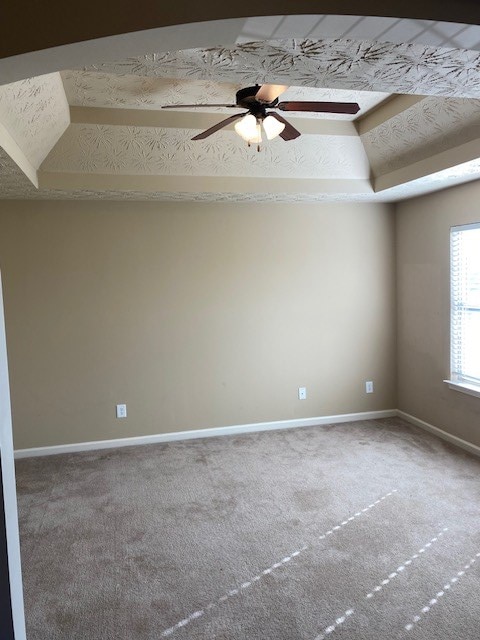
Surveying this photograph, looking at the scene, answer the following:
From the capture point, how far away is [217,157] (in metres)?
3.90

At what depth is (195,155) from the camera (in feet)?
12.6

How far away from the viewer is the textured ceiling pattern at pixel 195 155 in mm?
3564

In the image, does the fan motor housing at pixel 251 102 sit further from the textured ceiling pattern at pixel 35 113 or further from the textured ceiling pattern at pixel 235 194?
the textured ceiling pattern at pixel 235 194

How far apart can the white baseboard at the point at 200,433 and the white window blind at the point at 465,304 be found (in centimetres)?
115

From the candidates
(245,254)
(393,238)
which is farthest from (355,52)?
(393,238)

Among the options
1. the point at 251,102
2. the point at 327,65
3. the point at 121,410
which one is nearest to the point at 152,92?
the point at 251,102

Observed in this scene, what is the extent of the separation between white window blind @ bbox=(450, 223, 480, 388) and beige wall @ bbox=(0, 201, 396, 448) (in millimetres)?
906

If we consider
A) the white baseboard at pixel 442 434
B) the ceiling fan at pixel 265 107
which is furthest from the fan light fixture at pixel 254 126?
the white baseboard at pixel 442 434

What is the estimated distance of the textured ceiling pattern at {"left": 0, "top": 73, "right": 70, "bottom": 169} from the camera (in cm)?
254

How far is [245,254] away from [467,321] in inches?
82.8

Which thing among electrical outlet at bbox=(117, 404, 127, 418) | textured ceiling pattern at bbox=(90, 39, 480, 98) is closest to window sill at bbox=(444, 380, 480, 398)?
textured ceiling pattern at bbox=(90, 39, 480, 98)

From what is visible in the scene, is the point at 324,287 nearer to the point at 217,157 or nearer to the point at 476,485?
the point at 217,157

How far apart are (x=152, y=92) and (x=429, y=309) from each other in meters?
3.10

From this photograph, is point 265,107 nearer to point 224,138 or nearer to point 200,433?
point 224,138
